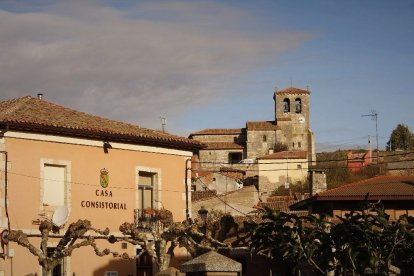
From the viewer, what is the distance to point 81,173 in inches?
1110

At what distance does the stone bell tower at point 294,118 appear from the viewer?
103 meters

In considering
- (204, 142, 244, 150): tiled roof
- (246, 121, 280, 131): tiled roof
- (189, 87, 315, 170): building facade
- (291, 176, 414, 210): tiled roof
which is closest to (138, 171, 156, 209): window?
(291, 176, 414, 210): tiled roof

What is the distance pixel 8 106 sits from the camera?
29000 millimetres

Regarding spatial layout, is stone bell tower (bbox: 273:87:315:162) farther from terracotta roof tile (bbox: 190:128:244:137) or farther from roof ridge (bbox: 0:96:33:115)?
roof ridge (bbox: 0:96:33:115)

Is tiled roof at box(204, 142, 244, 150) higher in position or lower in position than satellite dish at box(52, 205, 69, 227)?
higher

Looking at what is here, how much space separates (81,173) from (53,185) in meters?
1.21

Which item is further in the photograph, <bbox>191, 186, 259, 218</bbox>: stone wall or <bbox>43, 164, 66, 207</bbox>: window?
<bbox>191, 186, 259, 218</bbox>: stone wall

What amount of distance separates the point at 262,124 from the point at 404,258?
284ft

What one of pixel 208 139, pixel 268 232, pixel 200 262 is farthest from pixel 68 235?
pixel 208 139

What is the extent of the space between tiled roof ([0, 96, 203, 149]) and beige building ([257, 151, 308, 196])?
138 ft

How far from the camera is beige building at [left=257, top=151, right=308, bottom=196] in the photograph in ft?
246

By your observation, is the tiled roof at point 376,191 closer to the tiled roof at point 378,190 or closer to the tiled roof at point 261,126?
the tiled roof at point 378,190

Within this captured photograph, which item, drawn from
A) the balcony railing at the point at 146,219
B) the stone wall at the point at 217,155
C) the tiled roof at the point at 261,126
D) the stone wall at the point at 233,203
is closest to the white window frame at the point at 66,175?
the balcony railing at the point at 146,219

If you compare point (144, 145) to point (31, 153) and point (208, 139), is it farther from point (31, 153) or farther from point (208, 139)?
point (208, 139)
